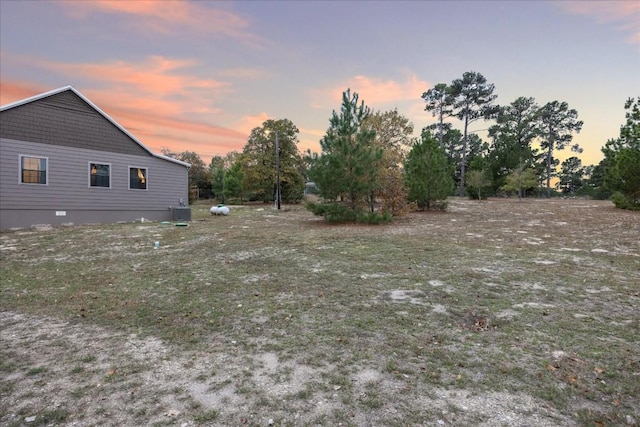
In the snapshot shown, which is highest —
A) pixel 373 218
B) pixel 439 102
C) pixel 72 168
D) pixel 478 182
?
pixel 439 102

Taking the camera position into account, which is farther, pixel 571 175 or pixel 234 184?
pixel 571 175

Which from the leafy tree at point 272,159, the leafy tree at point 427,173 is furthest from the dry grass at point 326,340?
the leafy tree at point 272,159

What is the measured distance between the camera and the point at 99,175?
1360 cm

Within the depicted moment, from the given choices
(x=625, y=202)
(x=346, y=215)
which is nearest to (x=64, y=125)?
(x=346, y=215)

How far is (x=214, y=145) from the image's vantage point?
23.7m

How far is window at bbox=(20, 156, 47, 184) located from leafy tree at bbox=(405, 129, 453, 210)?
1596 cm

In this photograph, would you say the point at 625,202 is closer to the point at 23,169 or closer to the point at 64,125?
the point at 64,125

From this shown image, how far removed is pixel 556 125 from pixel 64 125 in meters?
45.8

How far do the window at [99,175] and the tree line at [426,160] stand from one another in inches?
346

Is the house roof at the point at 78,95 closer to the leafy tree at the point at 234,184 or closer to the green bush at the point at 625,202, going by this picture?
the leafy tree at the point at 234,184

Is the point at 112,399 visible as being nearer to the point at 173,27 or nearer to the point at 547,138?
the point at 173,27

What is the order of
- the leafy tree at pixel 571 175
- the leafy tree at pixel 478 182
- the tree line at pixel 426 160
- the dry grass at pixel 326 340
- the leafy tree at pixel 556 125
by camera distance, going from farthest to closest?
the leafy tree at pixel 571 175, the leafy tree at pixel 556 125, the leafy tree at pixel 478 182, the tree line at pixel 426 160, the dry grass at pixel 326 340

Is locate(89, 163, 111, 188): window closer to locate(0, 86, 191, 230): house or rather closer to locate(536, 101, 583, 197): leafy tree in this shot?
locate(0, 86, 191, 230): house

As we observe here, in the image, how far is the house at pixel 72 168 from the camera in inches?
454
